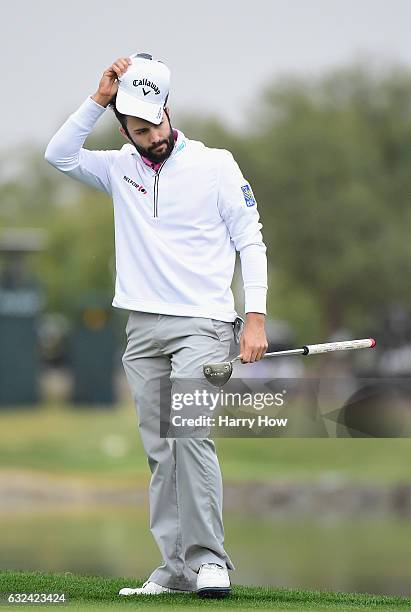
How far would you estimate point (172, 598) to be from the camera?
446 centimetres

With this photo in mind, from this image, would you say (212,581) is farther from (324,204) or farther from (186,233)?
(324,204)

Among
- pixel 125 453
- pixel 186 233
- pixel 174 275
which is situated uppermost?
pixel 186 233

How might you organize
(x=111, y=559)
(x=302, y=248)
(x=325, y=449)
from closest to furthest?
(x=111, y=559)
(x=325, y=449)
(x=302, y=248)

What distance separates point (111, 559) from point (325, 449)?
49.1 ft

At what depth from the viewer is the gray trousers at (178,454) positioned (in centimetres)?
452

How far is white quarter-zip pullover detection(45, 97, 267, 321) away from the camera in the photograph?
4.57 metres

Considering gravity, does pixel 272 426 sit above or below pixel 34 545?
above

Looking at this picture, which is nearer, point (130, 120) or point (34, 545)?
point (130, 120)

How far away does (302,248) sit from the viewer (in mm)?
35500

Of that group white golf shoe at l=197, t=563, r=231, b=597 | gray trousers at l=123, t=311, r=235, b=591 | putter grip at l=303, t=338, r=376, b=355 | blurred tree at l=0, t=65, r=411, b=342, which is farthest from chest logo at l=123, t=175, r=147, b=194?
blurred tree at l=0, t=65, r=411, b=342

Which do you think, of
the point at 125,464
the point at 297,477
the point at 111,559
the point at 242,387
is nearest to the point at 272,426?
the point at 242,387

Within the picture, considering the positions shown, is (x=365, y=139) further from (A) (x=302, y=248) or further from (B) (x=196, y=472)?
(B) (x=196, y=472)

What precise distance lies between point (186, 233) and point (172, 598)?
1113mm

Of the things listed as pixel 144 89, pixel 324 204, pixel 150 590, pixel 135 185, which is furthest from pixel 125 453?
pixel 144 89
